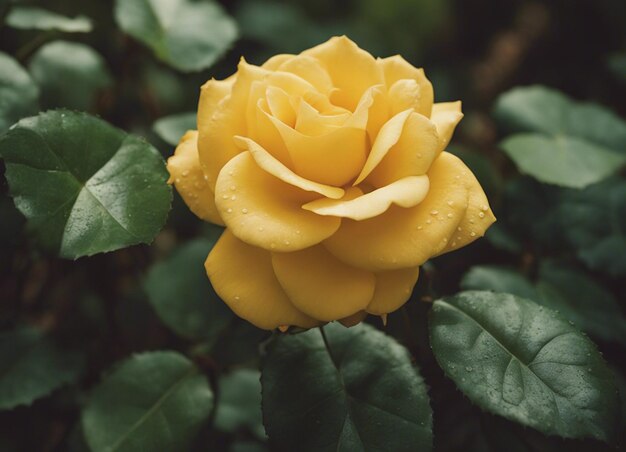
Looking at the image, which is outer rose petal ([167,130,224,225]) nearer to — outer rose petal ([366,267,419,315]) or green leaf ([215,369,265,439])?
outer rose petal ([366,267,419,315])

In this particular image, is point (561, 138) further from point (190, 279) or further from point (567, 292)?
point (190, 279)

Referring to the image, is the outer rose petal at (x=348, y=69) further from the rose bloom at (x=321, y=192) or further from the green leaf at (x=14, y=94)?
the green leaf at (x=14, y=94)

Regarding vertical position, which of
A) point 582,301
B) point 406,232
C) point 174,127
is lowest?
point 582,301

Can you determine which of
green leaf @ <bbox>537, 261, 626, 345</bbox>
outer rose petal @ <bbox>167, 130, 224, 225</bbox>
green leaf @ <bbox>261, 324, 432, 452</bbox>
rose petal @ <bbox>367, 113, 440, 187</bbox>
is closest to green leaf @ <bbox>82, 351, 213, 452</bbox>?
green leaf @ <bbox>261, 324, 432, 452</bbox>

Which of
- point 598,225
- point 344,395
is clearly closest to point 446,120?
point 344,395

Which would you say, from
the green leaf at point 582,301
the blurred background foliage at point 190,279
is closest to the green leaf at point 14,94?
the blurred background foliage at point 190,279

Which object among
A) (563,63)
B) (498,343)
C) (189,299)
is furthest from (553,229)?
(563,63)

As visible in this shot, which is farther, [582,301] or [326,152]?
[582,301]
